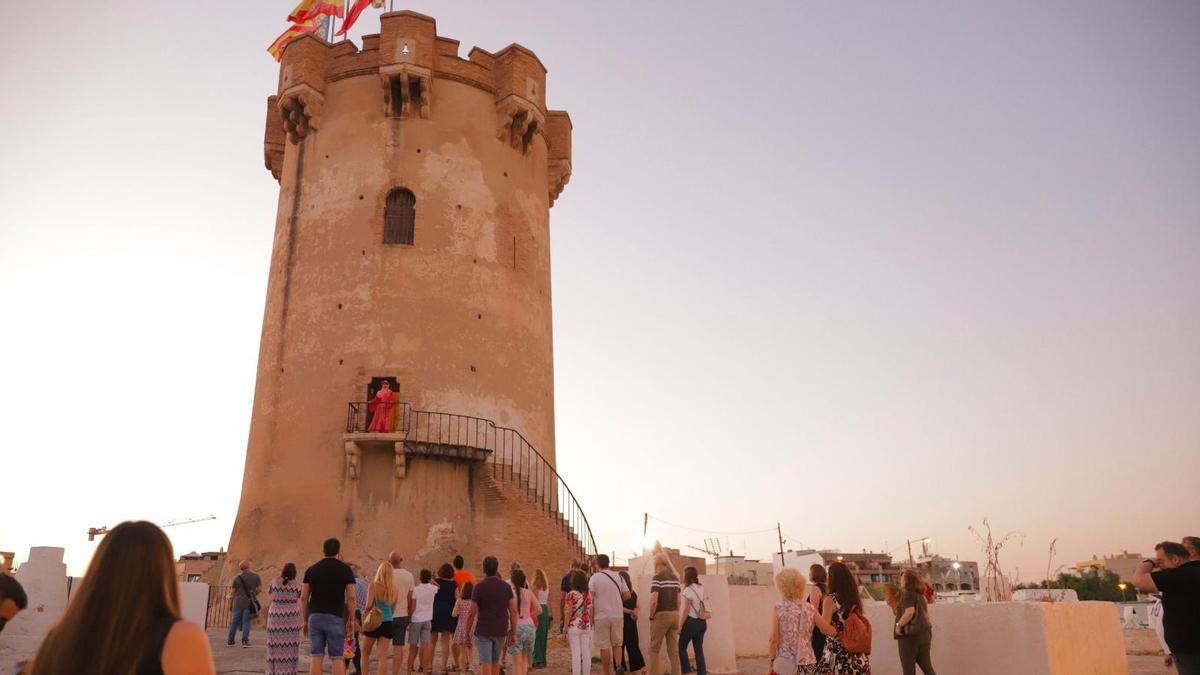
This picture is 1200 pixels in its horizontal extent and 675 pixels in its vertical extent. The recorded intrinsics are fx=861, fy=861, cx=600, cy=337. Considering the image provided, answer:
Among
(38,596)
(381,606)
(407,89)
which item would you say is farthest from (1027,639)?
(407,89)

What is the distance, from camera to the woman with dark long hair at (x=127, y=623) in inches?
102

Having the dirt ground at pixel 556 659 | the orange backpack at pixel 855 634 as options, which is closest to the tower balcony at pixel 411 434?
the dirt ground at pixel 556 659

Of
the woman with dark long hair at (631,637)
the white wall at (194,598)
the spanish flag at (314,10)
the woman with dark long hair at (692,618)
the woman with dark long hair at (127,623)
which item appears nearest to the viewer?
the woman with dark long hair at (127,623)

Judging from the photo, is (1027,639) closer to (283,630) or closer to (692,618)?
(692,618)

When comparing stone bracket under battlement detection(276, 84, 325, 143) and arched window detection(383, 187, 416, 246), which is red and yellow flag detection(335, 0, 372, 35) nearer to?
stone bracket under battlement detection(276, 84, 325, 143)

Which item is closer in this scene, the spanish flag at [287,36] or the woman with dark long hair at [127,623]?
the woman with dark long hair at [127,623]

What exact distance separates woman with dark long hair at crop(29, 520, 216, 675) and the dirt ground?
9.17m

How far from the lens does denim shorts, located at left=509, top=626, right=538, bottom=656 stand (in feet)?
32.8

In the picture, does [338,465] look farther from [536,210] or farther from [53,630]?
[53,630]

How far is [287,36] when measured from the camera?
2455 centimetres

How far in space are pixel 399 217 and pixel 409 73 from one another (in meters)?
3.66

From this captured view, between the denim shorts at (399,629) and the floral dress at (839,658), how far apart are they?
222 inches

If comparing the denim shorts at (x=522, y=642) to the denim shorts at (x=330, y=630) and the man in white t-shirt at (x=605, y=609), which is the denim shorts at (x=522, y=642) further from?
the denim shorts at (x=330, y=630)

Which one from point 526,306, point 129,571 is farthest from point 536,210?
point 129,571
